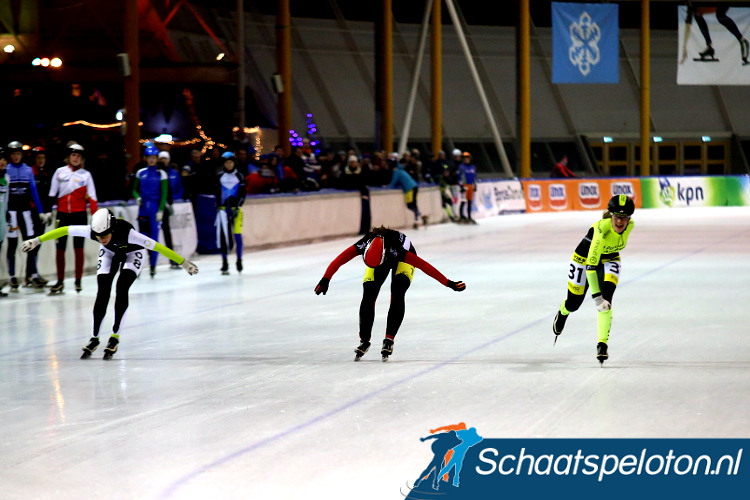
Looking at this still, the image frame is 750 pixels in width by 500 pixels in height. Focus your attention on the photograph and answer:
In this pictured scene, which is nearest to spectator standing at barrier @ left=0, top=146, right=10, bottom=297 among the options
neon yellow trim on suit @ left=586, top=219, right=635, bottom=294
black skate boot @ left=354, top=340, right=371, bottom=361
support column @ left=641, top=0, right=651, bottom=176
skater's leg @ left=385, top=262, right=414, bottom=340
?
black skate boot @ left=354, top=340, right=371, bottom=361

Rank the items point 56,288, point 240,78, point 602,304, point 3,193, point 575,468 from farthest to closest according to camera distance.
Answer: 1. point 240,78
2. point 56,288
3. point 3,193
4. point 602,304
5. point 575,468

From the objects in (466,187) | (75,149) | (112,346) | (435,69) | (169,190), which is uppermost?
(435,69)

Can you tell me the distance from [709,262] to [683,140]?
32.8 meters

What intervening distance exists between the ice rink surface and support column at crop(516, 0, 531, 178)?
22.7 m

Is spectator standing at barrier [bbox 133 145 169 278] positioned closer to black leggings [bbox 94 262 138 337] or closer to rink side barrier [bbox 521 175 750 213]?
black leggings [bbox 94 262 138 337]

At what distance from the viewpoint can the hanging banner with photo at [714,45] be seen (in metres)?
31.4

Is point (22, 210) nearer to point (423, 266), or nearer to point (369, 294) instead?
point (369, 294)

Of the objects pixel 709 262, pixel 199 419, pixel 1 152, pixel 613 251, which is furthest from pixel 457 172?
pixel 199 419

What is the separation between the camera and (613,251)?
8672 mm

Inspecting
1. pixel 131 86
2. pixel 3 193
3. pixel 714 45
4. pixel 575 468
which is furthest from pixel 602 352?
pixel 714 45

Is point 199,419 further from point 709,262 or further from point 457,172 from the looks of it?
point 457,172

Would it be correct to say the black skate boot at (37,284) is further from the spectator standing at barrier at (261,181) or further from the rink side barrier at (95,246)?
the spectator standing at barrier at (261,181)

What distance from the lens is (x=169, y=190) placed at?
54.8ft

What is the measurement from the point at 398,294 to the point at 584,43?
2269 cm
